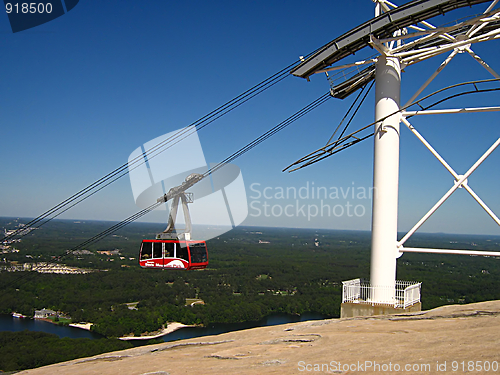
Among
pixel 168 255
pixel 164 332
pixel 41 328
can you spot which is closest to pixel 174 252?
pixel 168 255

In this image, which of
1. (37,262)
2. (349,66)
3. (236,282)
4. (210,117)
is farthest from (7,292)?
(349,66)

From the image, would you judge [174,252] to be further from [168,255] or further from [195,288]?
[195,288]

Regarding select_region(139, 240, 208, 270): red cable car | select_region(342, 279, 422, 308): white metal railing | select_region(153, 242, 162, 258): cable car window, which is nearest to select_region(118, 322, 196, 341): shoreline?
select_region(139, 240, 208, 270): red cable car

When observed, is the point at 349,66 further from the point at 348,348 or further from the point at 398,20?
the point at 348,348

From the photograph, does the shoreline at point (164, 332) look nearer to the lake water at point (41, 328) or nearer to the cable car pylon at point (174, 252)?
the lake water at point (41, 328)

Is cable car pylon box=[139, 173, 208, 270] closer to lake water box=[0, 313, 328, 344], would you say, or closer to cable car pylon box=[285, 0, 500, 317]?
cable car pylon box=[285, 0, 500, 317]

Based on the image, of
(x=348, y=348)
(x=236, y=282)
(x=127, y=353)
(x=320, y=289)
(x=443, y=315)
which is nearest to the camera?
(x=348, y=348)
